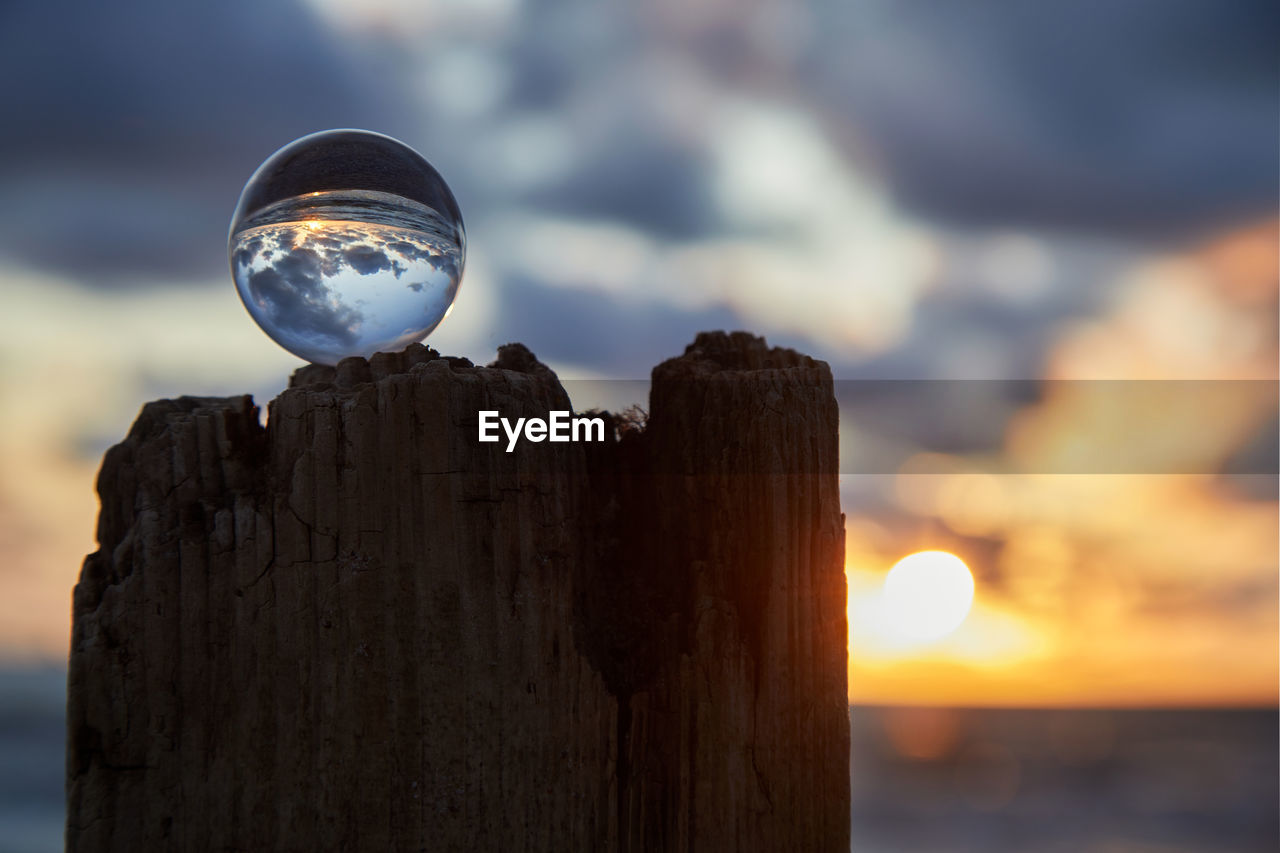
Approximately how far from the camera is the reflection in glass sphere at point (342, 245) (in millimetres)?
7289

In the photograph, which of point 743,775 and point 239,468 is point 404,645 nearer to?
point 239,468

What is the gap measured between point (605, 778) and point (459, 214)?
479 centimetres

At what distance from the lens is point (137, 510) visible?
7531 millimetres

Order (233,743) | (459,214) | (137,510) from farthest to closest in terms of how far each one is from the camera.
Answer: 1. (459,214)
2. (137,510)
3. (233,743)

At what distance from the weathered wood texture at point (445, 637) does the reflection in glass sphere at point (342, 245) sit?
46cm

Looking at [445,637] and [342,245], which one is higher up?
[342,245]

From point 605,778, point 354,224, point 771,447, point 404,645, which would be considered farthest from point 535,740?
point 354,224

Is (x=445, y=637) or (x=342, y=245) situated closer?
(x=445, y=637)

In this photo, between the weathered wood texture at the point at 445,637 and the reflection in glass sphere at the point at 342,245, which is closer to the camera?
the weathered wood texture at the point at 445,637

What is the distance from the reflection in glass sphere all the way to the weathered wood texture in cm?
46

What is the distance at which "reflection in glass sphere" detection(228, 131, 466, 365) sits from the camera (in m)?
7.29

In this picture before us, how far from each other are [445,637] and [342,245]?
121 inches

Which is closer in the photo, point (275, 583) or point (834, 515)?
point (275, 583)

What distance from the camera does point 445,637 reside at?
6.99 meters
